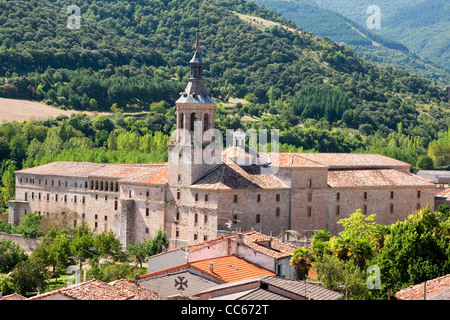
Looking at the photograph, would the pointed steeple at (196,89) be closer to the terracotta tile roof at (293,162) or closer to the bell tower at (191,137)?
the bell tower at (191,137)

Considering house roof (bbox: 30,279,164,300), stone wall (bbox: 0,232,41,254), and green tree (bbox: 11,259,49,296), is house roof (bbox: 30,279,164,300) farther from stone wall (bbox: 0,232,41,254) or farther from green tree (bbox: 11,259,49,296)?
stone wall (bbox: 0,232,41,254)

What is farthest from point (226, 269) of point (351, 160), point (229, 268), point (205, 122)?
point (351, 160)

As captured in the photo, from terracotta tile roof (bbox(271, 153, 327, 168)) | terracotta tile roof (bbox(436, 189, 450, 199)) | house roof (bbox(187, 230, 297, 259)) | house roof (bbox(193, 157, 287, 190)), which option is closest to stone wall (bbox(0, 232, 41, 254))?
house roof (bbox(193, 157, 287, 190))

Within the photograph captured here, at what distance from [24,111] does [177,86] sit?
2711 centimetres

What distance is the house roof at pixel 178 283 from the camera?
3372 centimetres

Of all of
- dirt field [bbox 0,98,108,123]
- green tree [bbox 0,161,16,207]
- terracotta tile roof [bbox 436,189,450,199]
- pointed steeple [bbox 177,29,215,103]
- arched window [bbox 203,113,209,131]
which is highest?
pointed steeple [bbox 177,29,215,103]

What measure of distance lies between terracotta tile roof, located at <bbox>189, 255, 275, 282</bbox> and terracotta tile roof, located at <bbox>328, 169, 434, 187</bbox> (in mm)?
23048

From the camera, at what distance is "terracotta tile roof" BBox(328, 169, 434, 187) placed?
62.7 metres

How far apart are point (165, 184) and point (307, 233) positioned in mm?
10895

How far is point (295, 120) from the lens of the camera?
5285 inches

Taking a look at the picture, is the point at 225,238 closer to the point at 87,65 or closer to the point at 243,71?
the point at 87,65

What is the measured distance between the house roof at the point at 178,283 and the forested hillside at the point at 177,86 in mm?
49269

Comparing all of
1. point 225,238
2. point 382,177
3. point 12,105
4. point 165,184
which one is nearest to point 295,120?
point 12,105

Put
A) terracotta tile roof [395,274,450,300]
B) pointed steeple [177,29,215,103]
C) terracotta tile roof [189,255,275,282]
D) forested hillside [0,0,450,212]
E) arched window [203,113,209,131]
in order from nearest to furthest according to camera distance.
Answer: terracotta tile roof [395,274,450,300]
terracotta tile roof [189,255,275,282]
arched window [203,113,209,131]
pointed steeple [177,29,215,103]
forested hillside [0,0,450,212]
